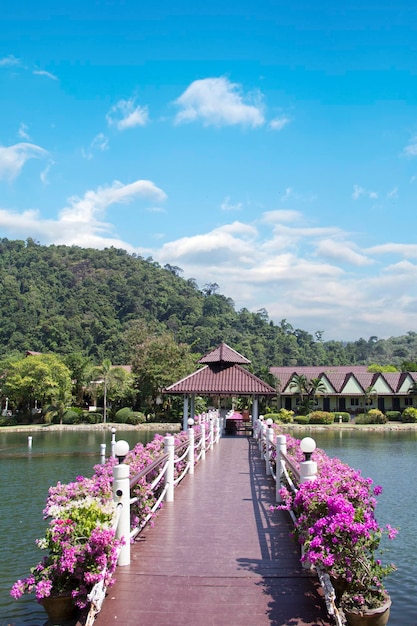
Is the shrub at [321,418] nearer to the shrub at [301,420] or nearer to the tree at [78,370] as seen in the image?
the shrub at [301,420]

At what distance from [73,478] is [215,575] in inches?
578

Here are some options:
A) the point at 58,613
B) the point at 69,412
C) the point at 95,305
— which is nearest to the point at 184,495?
the point at 58,613

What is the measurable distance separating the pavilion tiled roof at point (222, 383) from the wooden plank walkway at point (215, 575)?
1471 centimetres

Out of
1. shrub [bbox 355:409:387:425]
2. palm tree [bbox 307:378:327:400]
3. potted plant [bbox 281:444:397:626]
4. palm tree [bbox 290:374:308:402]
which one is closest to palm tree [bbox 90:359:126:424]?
palm tree [bbox 290:374:308:402]

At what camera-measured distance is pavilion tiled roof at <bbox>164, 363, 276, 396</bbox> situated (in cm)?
2427

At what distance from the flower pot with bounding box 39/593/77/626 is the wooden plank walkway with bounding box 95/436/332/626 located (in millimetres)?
354

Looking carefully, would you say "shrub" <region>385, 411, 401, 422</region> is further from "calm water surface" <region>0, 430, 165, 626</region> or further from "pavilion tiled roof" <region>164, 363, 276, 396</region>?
"pavilion tiled roof" <region>164, 363, 276, 396</region>

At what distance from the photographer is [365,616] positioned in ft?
15.8

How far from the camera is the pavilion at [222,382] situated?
79.7 ft

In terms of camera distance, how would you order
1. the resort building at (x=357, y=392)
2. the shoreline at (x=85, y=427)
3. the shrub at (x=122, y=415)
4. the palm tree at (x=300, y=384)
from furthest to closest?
the resort building at (x=357, y=392) → the palm tree at (x=300, y=384) → the shrub at (x=122, y=415) → the shoreline at (x=85, y=427)

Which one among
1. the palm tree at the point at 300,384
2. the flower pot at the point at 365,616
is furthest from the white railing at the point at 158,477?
the palm tree at the point at 300,384

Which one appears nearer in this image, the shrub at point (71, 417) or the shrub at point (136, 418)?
the shrub at point (136, 418)

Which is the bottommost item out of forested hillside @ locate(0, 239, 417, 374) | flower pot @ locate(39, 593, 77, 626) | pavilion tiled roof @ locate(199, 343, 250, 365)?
flower pot @ locate(39, 593, 77, 626)

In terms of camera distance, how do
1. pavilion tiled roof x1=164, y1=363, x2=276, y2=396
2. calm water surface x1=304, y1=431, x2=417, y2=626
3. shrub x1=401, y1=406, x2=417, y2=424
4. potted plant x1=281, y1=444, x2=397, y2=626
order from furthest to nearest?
shrub x1=401, y1=406, x2=417, y2=424 → pavilion tiled roof x1=164, y1=363, x2=276, y2=396 → calm water surface x1=304, y1=431, x2=417, y2=626 → potted plant x1=281, y1=444, x2=397, y2=626
